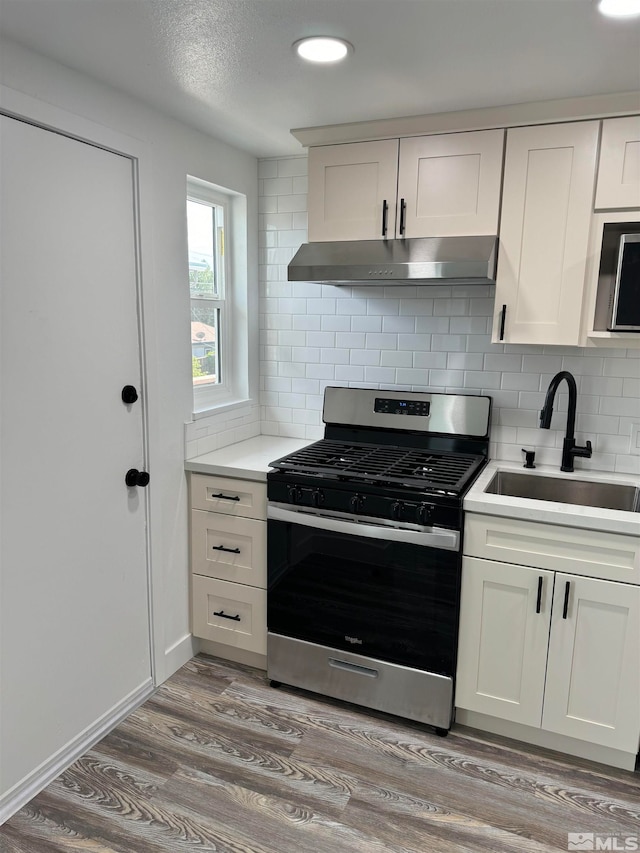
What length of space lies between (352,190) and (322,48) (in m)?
0.78

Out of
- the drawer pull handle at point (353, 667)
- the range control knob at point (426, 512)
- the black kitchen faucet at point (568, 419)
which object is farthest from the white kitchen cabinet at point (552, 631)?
the black kitchen faucet at point (568, 419)

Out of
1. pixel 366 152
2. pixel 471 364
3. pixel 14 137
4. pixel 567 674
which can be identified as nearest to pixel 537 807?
pixel 567 674

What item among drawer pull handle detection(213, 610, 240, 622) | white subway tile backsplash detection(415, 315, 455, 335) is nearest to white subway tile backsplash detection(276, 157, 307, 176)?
white subway tile backsplash detection(415, 315, 455, 335)

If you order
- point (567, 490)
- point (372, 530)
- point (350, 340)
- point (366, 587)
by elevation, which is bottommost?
point (366, 587)

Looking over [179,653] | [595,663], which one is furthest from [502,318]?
[179,653]

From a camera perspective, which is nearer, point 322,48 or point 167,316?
point 322,48

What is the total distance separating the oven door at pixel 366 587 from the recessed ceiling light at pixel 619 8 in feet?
5.22

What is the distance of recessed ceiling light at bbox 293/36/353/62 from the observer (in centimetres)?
167

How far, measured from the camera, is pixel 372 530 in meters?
2.25

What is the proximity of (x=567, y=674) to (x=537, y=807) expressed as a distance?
17.2 inches

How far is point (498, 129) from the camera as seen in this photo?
7.30ft

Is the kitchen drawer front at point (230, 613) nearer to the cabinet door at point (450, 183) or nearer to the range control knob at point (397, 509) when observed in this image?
the range control knob at point (397, 509)

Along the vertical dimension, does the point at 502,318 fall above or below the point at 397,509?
above

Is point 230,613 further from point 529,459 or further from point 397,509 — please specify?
point 529,459
